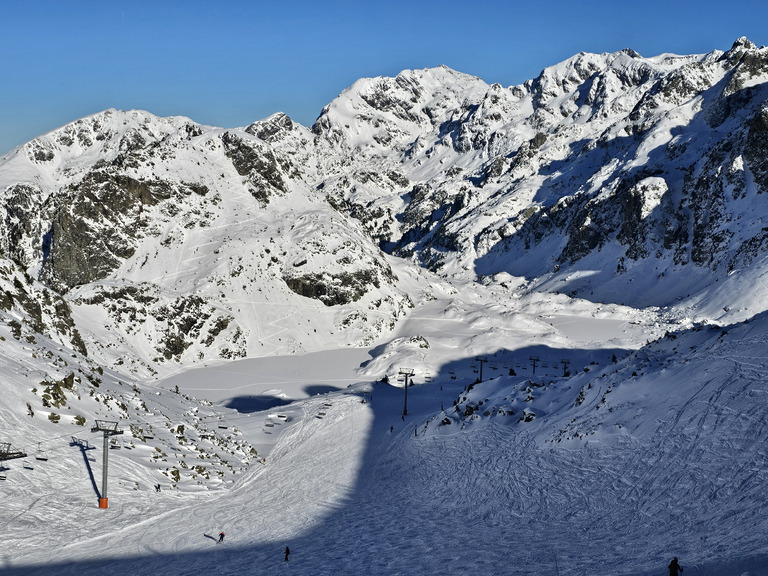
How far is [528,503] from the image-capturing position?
3133cm

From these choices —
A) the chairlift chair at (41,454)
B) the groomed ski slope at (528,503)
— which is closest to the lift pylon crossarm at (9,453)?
the chairlift chair at (41,454)

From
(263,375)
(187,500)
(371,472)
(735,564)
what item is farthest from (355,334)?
(735,564)

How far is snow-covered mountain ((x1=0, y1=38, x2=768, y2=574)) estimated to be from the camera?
27766 millimetres

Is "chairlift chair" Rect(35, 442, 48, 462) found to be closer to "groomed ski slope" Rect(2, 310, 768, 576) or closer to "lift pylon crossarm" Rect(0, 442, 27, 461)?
"lift pylon crossarm" Rect(0, 442, 27, 461)

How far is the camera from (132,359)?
9950 centimetres

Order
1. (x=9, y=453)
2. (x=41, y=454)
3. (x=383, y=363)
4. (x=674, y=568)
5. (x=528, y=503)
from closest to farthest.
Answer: (x=674, y=568)
(x=9, y=453)
(x=528, y=503)
(x=41, y=454)
(x=383, y=363)

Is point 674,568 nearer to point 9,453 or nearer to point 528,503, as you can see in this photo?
point 528,503

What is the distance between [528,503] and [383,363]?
239 ft

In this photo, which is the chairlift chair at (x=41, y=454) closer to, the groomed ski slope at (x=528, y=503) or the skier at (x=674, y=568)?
the groomed ski slope at (x=528, y=503)

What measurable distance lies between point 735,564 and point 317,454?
40.5m

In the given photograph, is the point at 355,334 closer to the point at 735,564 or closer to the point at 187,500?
the point at 187,500

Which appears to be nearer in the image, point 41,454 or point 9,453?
point 9,453

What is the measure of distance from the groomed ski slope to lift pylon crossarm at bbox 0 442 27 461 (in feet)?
8.75

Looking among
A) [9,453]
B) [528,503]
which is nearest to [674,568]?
[528,503]
